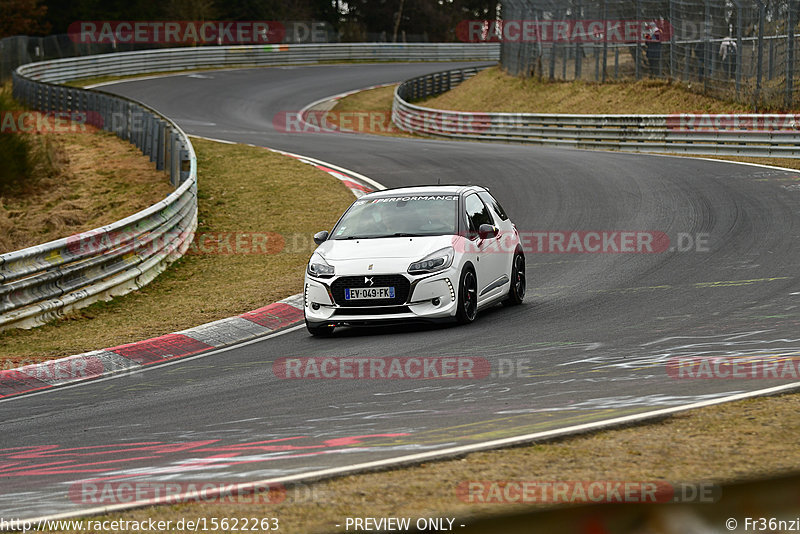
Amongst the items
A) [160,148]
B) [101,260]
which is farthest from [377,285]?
[160,148]

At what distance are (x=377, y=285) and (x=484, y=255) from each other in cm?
153

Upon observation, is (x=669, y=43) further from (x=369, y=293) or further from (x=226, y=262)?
(x=369, y=293)

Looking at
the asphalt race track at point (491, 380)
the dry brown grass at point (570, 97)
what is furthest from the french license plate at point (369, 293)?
the dry brown grass at point (570, 97)

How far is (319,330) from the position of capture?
1134 cm

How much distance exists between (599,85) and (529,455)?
3521cm

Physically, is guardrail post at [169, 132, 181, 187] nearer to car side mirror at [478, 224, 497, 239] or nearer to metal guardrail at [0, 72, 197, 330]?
metal guardrail at [0, 72, 197, 330]

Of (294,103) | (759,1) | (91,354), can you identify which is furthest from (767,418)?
(294,103)

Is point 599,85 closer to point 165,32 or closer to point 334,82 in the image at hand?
point 334,82

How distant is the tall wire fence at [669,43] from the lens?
2964 centimetres

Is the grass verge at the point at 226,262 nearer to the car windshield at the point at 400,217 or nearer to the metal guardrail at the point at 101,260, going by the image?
the metal guardrail at the point at 101,260

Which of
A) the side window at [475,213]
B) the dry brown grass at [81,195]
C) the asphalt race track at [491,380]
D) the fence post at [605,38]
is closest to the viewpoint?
the asphalt race track at [491,380]

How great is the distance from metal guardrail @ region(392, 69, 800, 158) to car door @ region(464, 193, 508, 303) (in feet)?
50.1

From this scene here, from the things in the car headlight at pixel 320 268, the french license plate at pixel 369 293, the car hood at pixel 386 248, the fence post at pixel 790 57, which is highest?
the fence post at pixel 790 57

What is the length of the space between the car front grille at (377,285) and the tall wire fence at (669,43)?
21327mm
